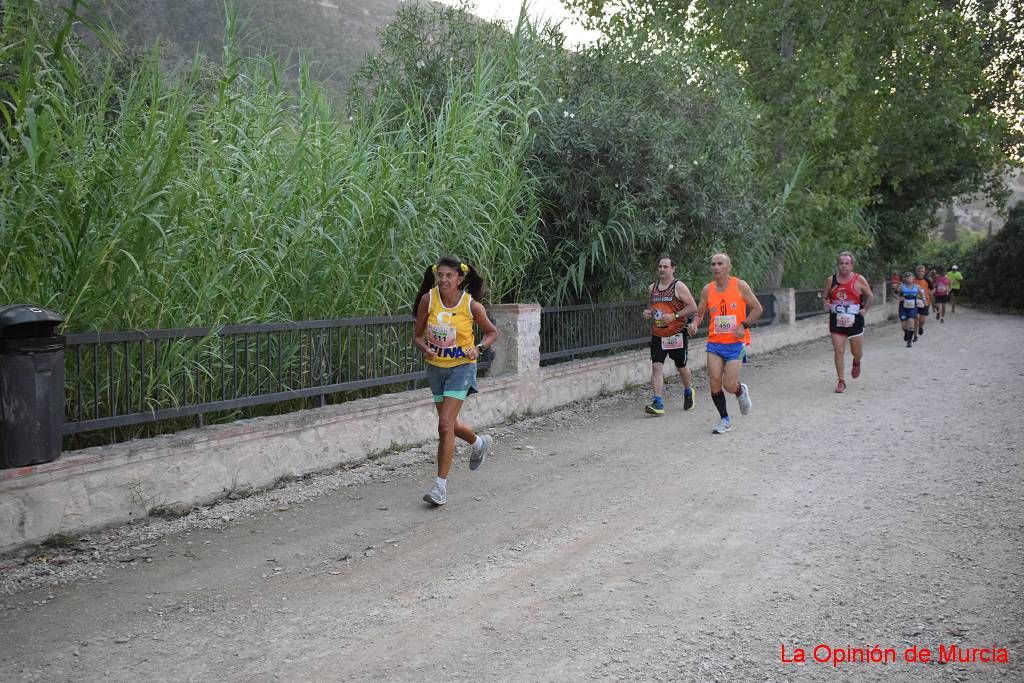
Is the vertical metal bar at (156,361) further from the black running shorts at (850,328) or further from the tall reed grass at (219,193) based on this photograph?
the black running shorts at (850,328)

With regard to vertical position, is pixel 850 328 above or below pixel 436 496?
above

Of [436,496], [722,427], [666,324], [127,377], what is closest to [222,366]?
[127,377]

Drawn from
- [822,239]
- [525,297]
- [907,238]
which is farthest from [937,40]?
[525,297]

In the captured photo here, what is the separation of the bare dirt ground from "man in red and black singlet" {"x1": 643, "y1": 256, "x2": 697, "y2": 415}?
7.33 feet

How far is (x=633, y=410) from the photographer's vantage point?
10648 millimetres

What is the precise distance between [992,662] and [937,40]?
74.9ft

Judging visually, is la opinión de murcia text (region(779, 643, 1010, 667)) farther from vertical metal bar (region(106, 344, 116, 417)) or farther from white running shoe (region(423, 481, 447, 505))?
vertical metal bar (region(106, 344, 116, 417))

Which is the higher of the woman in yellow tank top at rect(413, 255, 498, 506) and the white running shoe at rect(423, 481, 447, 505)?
the woman in yellow tank top at rect(413, 255, 498, 506)

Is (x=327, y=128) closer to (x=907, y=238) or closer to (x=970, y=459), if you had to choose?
(x=970, y=459)

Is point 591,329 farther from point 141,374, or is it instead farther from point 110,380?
point 110,380

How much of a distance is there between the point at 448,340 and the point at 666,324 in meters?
4.74

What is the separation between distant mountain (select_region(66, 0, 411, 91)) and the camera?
7375 mm

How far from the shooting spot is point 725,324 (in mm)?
9328

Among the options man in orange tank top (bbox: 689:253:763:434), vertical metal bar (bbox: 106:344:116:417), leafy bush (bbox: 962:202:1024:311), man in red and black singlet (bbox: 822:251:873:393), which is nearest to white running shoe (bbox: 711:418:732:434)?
man in orange tank top (bbox: 689:253:763:434)
